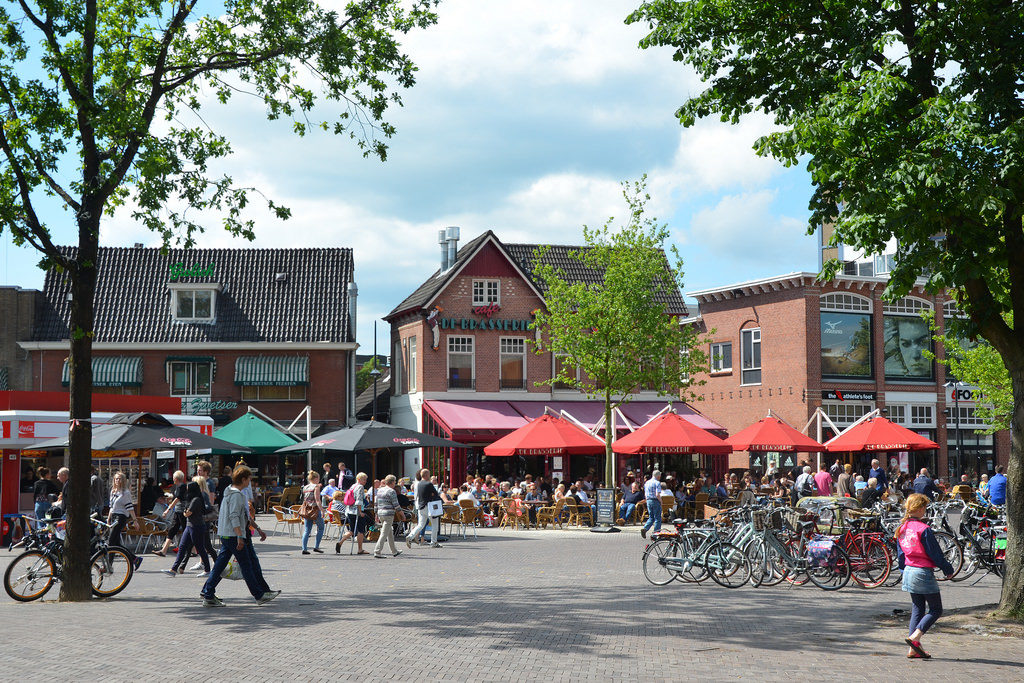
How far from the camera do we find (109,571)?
14.0 metres

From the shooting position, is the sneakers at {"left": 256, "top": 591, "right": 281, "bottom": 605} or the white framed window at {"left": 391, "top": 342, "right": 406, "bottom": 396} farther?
the white framed window at {"left": 391, "top": 342, "right": 406, "bottom": 396}

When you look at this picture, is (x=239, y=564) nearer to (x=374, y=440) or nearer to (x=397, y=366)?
(x=374, y=440)

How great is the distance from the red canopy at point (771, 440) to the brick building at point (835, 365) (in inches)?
379

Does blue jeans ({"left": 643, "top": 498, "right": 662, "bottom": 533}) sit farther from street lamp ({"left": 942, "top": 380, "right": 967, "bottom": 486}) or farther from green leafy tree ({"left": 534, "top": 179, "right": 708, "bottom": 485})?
street lamp ({"left": 942, "top": 380, "right": 967, "bottom": 486})

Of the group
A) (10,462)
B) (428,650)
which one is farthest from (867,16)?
(10,462)

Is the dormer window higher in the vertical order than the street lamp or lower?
higher

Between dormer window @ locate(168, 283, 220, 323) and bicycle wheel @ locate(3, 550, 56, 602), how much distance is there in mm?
26915

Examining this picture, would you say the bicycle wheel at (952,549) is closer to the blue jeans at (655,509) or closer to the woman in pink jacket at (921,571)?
the woman in pink jacket at (921,571)

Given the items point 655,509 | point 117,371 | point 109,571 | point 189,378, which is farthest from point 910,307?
point 109,571

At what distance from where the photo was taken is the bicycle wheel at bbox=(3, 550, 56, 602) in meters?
13.4

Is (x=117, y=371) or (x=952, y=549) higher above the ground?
(x=117, y=371)

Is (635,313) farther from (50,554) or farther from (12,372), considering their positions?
(12,372)

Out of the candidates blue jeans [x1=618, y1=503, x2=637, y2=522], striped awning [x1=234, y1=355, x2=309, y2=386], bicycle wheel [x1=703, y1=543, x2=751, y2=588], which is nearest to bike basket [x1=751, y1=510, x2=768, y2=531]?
bicycle wheel [x1=703, y1=543, x2=751, y2=588]

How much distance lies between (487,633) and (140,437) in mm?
12915
